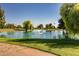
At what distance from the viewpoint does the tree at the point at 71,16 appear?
2.25 metres

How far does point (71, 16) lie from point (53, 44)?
1.21ft

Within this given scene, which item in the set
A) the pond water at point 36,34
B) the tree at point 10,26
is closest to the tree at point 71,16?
the pond water at point 36,34

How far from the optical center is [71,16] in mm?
2277

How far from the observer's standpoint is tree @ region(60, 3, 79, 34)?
7.38 feet

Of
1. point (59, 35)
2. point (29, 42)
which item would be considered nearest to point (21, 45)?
point (29, 42)

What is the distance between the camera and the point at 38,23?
90.5 inches

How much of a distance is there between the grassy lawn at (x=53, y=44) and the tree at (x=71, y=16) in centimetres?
14

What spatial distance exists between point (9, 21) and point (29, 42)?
32 centimetres

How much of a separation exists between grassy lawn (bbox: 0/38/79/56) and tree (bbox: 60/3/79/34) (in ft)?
0.45

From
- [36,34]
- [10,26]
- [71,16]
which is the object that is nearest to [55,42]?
[36,34]

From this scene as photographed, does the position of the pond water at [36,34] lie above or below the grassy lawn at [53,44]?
above

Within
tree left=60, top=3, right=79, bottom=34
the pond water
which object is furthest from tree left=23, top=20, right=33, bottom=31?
tree left=60, top=3, right=79, bottom=34

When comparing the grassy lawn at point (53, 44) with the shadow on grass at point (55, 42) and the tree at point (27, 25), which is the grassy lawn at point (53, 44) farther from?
the tree at point (27, 25)

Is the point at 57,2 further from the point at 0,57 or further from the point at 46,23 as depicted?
the point at 0,57
